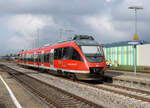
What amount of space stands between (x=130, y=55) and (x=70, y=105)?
A: 31929 mm

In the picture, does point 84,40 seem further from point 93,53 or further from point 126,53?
point 126,53

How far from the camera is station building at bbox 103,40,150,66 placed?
37.0 m

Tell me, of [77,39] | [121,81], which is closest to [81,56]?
[77,39]

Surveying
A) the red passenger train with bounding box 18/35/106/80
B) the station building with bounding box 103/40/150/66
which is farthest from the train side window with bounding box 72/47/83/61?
the station building with bounding box 103/40/150/66

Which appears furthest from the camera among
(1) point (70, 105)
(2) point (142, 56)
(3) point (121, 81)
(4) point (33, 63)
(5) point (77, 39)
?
(2) point (142, 56)

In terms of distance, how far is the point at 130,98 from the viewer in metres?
10.1

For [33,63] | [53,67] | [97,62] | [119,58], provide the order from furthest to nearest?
[119,58] → [33,63] → [53,67] → [97,62]

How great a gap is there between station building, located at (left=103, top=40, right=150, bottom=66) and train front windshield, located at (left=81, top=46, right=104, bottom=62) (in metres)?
20.4

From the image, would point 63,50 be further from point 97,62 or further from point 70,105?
point 70,105

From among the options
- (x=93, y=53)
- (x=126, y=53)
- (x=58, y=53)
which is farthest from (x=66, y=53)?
(x=126, y=53)

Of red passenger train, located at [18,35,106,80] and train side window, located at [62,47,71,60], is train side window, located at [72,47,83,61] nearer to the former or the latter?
red passenger train, located at [18,35,106,80]

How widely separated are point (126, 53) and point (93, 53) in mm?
25618

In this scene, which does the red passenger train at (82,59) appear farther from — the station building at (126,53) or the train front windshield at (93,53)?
the station building at (126,53)

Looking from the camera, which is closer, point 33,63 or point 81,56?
point 81,56
